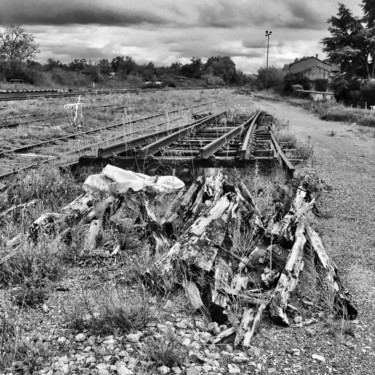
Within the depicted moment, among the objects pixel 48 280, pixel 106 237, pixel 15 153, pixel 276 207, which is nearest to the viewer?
pixel 48 280

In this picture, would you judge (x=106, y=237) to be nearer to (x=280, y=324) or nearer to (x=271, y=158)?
(x=280, y=324)

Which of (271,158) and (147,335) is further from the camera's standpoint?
(271,158)

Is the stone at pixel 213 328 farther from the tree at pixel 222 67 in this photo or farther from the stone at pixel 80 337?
the tree at pixel 222 67

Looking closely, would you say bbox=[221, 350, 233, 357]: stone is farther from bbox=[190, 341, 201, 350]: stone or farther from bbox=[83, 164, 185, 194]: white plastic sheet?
bbox=[83, 164, 185, 194]: white plastic sheet

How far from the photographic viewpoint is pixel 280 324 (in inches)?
155

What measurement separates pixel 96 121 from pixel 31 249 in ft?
46.8

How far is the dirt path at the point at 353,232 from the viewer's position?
3.58 meters

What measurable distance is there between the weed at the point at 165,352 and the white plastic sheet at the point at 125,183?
11.5ft

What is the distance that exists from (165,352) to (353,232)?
3895 mm

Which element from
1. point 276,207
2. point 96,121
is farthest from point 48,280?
point 96,121

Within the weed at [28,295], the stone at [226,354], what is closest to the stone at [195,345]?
the stone at [226,354]

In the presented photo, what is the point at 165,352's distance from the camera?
10.7ft

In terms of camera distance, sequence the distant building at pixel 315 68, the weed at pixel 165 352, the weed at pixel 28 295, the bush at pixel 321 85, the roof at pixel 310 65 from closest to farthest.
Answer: the weed at pixel 165 352, the weed at pixel 28 295, the bush at pixel 321 85, the distant building at pixel 315 68, the roof at pixel 310 65

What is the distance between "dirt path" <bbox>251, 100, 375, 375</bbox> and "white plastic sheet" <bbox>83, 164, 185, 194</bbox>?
2304mm
